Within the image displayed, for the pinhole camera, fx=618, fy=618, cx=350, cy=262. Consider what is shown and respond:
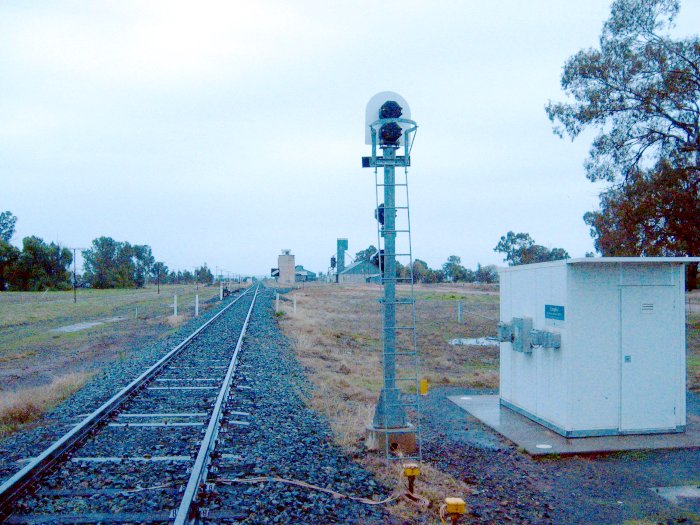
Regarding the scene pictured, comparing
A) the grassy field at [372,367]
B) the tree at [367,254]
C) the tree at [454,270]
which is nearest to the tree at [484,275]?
the tree at [454,270]

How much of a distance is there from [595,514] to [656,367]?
3326mm

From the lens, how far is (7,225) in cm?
13075

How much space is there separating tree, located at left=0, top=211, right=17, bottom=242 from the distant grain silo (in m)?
61.7

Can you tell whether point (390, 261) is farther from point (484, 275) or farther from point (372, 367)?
point (484, 275)

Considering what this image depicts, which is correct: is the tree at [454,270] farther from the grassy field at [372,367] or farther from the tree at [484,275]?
the grassy field at [372,367]

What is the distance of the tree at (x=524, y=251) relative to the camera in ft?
287

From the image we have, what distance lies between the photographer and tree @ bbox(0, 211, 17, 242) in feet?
426

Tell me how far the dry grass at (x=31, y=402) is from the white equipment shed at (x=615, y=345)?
7325 millimetres

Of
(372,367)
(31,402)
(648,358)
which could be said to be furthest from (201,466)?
(372,367)

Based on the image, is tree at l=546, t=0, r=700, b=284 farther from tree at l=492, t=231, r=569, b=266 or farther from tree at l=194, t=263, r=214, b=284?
tree at l=194, t=263, r=214, b=284

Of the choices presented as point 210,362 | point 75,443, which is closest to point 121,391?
point 75,443

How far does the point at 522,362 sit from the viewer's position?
374 inches

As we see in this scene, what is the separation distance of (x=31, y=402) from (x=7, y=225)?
456ft

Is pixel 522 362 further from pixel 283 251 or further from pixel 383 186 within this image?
pixel 283 251
